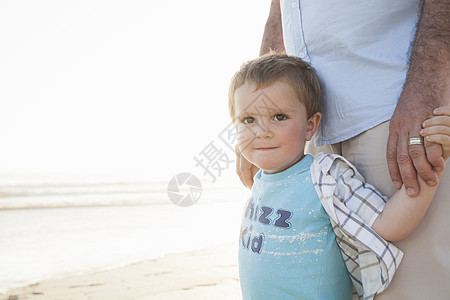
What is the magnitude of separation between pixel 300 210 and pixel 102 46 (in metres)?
35.2

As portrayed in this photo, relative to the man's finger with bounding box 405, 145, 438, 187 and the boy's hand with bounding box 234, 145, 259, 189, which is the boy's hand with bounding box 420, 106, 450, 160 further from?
the boy's hand with bounding box 234, 145, 259, 189

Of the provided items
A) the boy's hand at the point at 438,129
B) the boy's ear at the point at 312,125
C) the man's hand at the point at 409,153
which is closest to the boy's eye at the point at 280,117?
the boy's ear at the point at 312,125

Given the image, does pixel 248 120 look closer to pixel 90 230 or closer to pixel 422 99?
pixel 422 99

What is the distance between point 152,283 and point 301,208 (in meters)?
2.32

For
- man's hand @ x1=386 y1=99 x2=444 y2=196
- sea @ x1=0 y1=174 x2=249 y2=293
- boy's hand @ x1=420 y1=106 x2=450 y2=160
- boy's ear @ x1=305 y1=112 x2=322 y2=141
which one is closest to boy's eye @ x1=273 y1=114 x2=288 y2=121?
boy's ear @ x1=305 y1=112 x2=322 y2=141

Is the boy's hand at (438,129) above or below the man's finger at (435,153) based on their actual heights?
above

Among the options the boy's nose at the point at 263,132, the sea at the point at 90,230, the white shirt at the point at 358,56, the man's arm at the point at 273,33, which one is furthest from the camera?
the sea at the point at 90,230

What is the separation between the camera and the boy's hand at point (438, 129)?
1.03 m

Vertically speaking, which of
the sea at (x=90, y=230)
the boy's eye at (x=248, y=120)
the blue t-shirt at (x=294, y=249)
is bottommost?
the sea at (x=90, y=230)

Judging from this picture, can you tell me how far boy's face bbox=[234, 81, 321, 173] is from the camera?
1.43m

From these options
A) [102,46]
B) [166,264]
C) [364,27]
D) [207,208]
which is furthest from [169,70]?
[364,27]

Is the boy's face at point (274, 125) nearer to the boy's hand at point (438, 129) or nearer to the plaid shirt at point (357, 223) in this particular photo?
the plaid shirt at point (357, 223)

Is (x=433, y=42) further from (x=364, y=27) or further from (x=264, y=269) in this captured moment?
(x=264, y=269)

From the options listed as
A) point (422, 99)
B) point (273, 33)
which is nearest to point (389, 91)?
point (422, 99)
